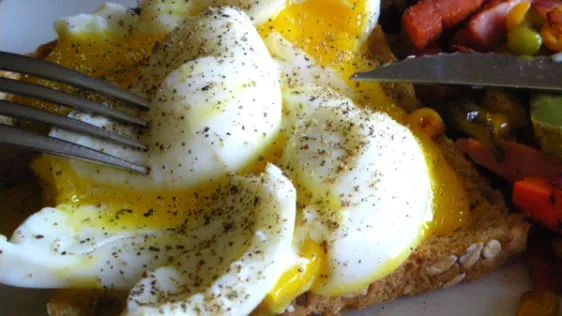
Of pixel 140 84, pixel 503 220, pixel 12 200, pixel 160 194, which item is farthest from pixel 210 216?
pixel 503 220

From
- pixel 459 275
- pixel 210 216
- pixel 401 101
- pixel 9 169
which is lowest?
pixel 459 275

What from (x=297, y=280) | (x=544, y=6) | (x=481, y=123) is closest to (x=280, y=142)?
(x=297, y=280)

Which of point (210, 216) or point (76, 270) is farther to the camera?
point (210, 216)

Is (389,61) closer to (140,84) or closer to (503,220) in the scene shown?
(503,220)

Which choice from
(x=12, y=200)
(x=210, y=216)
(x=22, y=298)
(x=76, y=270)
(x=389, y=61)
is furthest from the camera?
(x=389, y=61)

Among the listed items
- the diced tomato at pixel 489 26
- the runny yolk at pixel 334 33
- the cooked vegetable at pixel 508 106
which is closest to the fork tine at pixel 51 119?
the runny yolk at pixel 334 33

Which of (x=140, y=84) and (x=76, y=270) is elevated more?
(x=140, y=84)

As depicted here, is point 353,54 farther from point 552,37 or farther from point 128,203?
point 128,203

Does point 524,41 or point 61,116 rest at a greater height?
point 61,116
